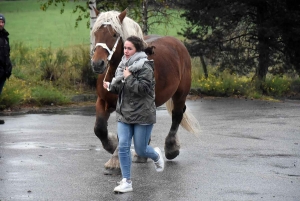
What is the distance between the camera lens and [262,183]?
28.1 feet

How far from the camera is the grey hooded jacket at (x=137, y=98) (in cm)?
797

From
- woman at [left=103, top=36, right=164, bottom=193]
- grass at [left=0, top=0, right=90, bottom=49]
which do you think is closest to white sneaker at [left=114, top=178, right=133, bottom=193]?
woman at [left=103, top=36, right=164, bottom=193]

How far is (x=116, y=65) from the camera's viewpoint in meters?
9.03

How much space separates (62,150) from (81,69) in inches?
323

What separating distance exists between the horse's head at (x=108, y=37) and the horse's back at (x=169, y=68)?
2.94ft

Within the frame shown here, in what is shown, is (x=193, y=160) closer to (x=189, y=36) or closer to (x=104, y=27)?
(x=104, y=27)

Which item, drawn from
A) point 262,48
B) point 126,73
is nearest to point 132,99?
point 126,73

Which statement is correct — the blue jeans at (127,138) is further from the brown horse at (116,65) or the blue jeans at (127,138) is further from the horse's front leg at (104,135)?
the horse's front leg at (104,135)

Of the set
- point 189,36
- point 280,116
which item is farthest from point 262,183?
point 189,36

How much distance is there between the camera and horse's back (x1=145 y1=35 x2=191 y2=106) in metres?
9.84

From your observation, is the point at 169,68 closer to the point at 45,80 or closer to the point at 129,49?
the point at 129,49

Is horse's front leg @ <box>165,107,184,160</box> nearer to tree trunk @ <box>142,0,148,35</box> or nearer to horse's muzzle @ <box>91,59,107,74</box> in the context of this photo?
horse's muzzle @ <box>91,59,107,74</box>

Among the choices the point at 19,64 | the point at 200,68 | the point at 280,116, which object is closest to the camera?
the point at 280,116

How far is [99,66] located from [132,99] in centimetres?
70
